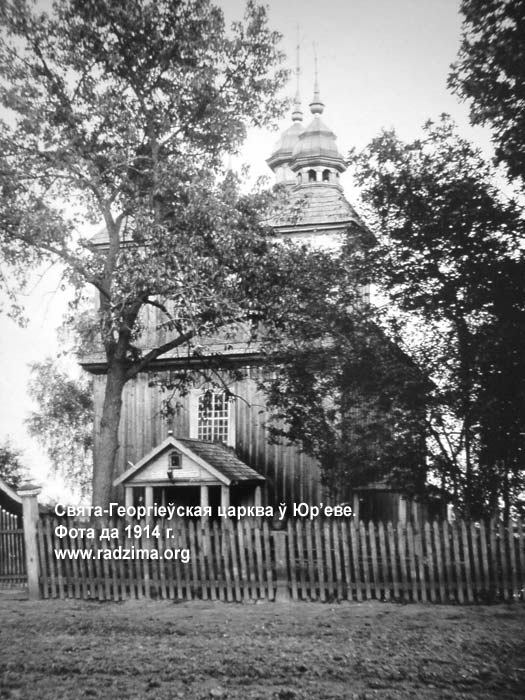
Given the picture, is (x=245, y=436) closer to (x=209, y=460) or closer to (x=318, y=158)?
(x=209, y=460)

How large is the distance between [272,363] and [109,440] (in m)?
4.01

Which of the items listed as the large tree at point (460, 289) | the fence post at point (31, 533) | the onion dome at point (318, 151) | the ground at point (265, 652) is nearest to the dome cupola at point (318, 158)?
the onion dome at point (318, 151)

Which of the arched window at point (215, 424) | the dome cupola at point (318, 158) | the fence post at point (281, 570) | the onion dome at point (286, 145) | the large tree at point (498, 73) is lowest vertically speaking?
the fence post at point (281, 570)

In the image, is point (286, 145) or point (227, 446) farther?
point (286, 145)

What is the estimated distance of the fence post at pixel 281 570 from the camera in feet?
38.5

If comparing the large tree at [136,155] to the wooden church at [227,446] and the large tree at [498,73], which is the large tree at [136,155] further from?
the large tree at [498,73]

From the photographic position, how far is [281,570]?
463 inches

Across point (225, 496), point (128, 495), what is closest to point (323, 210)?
point (225, 496)

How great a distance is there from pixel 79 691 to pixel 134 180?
40.6ft

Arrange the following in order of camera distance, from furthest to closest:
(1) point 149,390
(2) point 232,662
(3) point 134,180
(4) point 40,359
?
(4) point 40,359 < (1) point 149,390 < (3) point 134,180 < (2) point 232,662

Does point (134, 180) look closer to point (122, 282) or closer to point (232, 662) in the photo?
point (122, 282)

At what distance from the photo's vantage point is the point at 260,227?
14555mm

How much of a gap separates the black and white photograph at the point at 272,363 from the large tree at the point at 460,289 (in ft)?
0.14

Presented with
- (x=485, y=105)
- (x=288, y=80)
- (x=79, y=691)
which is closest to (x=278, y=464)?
(x=288, y=80)
